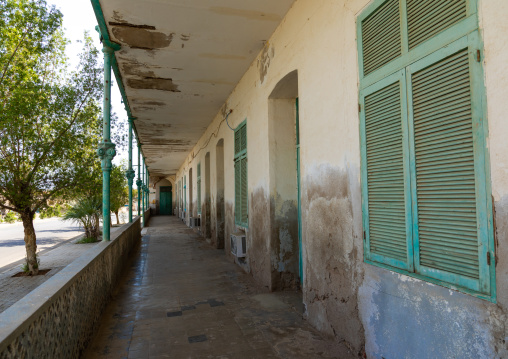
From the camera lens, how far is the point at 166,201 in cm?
3192

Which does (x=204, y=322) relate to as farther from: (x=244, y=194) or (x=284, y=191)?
(x=244, y=194)

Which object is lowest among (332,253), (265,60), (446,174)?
(332,253)

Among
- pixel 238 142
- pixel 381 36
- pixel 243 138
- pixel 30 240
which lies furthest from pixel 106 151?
pixel 30 240

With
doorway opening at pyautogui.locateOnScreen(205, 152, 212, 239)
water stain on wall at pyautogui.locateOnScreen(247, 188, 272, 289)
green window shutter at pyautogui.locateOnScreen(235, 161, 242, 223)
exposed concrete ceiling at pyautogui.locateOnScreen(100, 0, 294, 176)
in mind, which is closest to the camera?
exposed concrete ceiling at pyautogui.locateOnScreen(100, 0, 294, 176)

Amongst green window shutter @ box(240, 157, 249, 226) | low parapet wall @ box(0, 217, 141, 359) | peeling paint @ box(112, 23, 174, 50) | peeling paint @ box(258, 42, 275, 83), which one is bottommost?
low parapet wall @ box(0, 217, 141, 359)

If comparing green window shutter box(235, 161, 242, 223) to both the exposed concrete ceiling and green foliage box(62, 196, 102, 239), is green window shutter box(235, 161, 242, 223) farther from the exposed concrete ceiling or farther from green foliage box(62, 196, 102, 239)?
green foliage box(62, 196, 102, 239)

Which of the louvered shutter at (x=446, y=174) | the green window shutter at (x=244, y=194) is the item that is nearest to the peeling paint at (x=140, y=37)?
the green window shutter at (x=244, y=194)

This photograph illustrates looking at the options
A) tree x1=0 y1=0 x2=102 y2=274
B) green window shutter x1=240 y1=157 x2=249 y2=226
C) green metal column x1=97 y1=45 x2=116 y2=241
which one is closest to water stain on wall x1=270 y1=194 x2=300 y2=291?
green window shutter x1=240 y1=157 x2=249 y2=226

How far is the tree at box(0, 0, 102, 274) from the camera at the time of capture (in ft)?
21.9

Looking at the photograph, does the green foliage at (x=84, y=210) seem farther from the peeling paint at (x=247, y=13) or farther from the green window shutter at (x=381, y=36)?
the green window shutter at (x=381, y=36)

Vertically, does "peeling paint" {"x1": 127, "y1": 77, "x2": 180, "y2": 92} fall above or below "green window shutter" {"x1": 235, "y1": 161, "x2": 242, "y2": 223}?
above

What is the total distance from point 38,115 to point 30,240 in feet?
9.86

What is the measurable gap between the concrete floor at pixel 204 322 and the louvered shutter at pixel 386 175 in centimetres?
111

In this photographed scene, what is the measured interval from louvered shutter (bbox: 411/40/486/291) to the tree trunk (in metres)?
8.29
